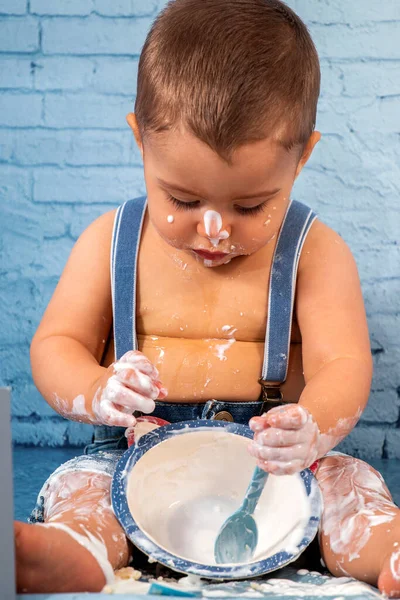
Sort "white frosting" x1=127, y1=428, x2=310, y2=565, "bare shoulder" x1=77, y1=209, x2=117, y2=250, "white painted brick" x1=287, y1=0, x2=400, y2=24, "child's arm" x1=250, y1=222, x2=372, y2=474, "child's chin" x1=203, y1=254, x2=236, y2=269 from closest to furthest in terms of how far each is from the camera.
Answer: "child's arm" x1=250, y1=222, x2=372, y2=474 < "white frosting" x1=127, y1=428, x2=310, y2=565 < "child's chin" x1=203, y1=254, x2=236, y2=269 < "bare shoulder" x1=77, y1=209, x2=117, y2=250 < "white painted brick" x1=287, y1=0, x2=400, y2=24

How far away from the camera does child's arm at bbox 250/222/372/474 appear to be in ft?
3.03

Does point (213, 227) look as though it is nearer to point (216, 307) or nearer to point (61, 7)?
point (216, 307)

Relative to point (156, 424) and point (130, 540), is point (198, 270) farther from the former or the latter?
point (130, 540)

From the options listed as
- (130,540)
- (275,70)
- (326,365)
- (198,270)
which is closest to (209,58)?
(275,70)

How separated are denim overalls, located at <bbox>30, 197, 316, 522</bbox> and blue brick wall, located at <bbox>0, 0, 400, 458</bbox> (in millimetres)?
348

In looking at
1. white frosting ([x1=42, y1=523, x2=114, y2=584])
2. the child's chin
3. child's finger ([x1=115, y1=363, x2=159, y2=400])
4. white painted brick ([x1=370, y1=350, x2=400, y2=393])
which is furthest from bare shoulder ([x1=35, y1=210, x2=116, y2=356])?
white painted brick ([x1=370, y1=350, x2=400, y2=393])

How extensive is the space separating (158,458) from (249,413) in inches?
7.4

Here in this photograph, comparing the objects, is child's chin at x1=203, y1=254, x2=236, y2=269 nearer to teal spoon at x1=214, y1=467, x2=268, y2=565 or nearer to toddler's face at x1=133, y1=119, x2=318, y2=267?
toddler's face at x1=133, y1=119, x2=318, y2=267

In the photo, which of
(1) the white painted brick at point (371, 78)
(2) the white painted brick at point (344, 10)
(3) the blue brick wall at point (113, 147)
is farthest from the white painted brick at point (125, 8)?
(1) the white painted brick at point (371, 78)

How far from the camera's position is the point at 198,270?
122 cm

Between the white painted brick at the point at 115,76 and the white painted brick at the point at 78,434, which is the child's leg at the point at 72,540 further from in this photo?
the white painted brick at the point at 115,76

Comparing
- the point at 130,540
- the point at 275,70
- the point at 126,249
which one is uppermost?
the point at 275,70

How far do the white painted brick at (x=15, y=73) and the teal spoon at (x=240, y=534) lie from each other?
0.91 meters

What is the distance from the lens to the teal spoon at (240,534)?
3.33 feet
